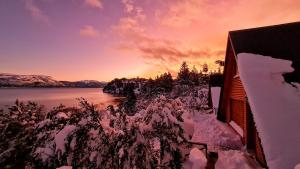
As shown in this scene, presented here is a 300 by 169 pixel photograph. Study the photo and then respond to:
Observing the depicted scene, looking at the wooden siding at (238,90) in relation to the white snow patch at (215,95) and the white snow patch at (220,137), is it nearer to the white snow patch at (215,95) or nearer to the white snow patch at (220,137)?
the white snow patch at (220,137)

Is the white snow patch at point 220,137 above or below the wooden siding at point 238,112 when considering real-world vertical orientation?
below

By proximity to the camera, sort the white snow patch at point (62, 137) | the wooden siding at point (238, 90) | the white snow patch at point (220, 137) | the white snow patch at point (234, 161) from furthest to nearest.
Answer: the wooden siding at point (238, 90) → the white snow patch at point (220, 137) → the white snow patch at point (234, 161) → the white snow patch at point (62, 137)

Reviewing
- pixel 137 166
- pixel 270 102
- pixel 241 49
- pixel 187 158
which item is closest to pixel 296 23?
pixel 241 49

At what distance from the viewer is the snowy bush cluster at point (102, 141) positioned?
394 centimetres

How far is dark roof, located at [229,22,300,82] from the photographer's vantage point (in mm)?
8656

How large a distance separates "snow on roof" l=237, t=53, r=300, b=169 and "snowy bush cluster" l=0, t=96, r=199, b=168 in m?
2.79

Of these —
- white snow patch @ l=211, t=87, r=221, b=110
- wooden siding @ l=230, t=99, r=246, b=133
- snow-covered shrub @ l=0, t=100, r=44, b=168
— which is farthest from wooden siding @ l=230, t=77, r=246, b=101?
white snow patch @ l=211, t=87, r=221, b=110

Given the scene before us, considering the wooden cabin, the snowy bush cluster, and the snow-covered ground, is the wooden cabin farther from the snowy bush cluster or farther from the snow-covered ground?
the snowy bush cluster

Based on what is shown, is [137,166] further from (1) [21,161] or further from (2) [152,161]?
(1) [21,161]

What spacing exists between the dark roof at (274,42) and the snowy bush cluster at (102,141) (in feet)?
18.1

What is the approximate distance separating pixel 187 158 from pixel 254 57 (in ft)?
19.3

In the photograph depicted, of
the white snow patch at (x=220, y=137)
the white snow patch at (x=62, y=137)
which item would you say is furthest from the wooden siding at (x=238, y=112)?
the white snow patch at (x=62, y=137)

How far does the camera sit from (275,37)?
33.1 feet

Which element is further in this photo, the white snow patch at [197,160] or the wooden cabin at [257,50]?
the wooden cabin at [257,50]
